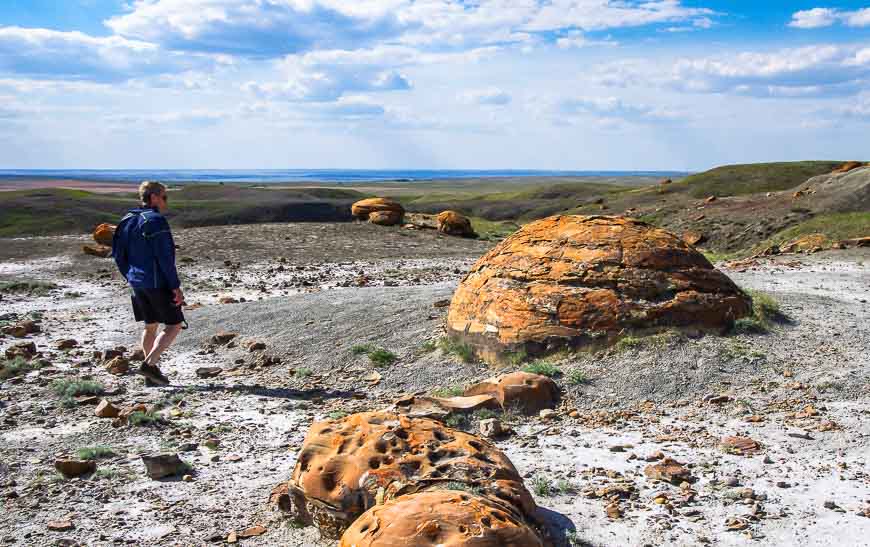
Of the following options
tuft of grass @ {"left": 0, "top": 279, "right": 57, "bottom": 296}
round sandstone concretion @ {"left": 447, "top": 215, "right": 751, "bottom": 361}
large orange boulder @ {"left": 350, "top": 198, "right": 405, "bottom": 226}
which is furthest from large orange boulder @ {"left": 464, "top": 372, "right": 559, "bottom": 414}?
large orange boulder @ {"left": 350, "top": 198, "right": 405, "bottom": 226}

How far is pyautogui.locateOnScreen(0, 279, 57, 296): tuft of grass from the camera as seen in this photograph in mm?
17938

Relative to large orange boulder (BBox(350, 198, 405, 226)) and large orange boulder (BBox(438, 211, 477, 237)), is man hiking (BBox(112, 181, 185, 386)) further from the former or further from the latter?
large orange boulder (BBox(350, 198, 405, 226))

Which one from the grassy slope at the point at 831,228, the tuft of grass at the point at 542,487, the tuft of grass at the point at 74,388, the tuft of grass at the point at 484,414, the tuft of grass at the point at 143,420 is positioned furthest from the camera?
the grassy slope at the point at 831,228

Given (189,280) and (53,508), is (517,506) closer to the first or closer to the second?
(53,508)

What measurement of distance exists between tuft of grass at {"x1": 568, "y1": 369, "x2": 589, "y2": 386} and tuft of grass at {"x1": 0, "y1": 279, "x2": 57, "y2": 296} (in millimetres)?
13793

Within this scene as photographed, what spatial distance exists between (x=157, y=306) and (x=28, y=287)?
36.9ft

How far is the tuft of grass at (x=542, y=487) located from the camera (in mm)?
5641

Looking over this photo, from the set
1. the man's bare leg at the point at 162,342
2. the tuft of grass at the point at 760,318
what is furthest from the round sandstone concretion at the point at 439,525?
the tuft of grass at the point at 760,318

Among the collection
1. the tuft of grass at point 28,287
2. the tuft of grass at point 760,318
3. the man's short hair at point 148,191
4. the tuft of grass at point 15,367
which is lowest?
the tuft of grass at point 28,287

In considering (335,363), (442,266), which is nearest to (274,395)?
(335,363)

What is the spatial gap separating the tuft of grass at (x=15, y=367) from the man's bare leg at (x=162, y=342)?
198 cm

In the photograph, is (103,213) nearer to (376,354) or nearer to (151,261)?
(151,261)

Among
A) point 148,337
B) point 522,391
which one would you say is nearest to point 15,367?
point 148,337

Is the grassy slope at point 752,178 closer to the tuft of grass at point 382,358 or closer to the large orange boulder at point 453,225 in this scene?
the large orange boulder at point 453,225
